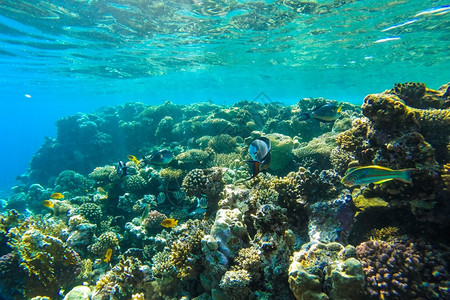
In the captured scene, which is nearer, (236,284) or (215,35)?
(236,284)

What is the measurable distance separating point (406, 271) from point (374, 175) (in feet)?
→ 3.95

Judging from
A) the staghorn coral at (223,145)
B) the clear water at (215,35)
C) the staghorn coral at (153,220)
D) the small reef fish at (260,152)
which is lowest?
the staghorn coral at (153,220)

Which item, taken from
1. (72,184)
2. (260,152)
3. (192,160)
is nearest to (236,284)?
(260,152)

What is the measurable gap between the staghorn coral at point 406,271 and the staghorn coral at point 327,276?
246 mm

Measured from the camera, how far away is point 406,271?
258 centimetres

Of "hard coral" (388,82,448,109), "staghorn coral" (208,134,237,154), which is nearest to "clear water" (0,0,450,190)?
"staghorn coral" (208,134,237,154)

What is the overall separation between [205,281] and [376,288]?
8.08 feet

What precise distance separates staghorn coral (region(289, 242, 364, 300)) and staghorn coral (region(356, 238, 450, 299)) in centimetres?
25

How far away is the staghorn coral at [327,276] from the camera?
2.42m

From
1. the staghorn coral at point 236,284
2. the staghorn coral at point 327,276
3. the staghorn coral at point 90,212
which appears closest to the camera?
the staghorn coral at point 327,276

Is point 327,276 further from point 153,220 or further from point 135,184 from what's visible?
point 135,184

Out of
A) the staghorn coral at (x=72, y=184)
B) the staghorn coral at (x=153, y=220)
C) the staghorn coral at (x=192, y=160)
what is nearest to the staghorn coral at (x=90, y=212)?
the staghorn coral at (x=153, y=220)

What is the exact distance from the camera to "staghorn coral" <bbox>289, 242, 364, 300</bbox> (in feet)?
7.95

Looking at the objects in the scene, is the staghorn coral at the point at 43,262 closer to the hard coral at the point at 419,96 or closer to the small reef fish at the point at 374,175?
the small reef fish at the point at 374,175
